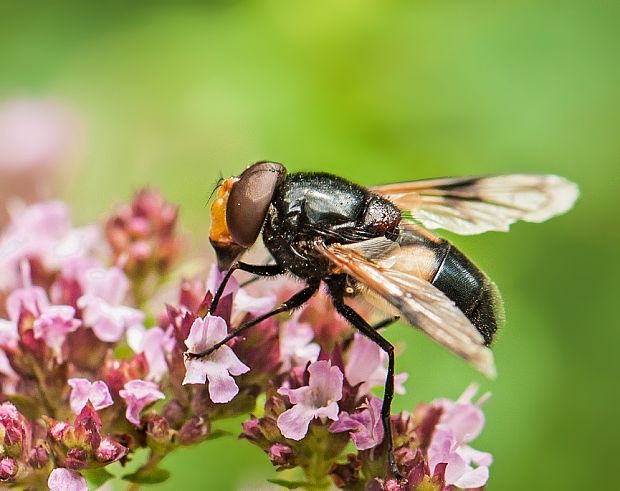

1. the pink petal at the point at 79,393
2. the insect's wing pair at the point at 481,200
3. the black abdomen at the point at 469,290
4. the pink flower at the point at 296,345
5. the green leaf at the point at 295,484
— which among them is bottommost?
the green leaf at the point at 295,484

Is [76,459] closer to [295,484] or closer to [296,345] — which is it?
[295,484]

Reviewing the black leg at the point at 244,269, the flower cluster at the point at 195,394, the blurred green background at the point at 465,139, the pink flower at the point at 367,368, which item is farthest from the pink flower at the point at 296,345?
the blurred green background at the point at 465,139

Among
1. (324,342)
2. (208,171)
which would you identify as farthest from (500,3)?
(324,342)

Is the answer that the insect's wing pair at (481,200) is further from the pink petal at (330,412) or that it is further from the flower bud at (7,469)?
the flower bud at (7,469)

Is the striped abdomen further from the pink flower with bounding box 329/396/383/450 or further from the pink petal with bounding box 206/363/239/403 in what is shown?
the pink petal with bounding box 206/363/239/403

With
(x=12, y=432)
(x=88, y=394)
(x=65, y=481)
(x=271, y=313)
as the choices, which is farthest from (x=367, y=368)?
(x=12, y=432)

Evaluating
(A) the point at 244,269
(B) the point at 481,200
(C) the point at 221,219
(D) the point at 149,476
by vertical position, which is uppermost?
(B) the point at 481,200
